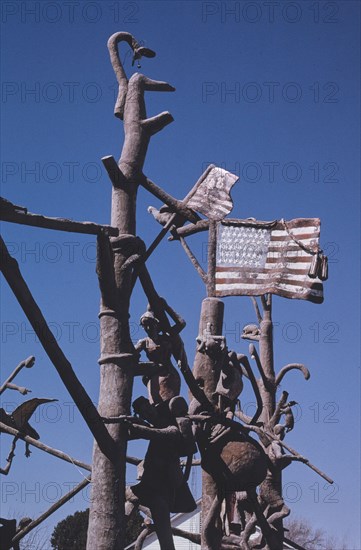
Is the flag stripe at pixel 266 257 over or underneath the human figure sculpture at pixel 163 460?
over

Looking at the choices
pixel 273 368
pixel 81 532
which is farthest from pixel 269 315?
pixel 81 532

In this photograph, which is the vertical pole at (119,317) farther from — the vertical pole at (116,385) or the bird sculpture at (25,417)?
the bird sculpture at (25,417)

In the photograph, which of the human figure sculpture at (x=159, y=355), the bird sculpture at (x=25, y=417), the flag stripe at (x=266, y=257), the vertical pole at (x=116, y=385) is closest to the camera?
the vertical pole at (x=116, y=385)

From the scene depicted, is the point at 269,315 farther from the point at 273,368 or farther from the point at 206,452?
the point at 206,452

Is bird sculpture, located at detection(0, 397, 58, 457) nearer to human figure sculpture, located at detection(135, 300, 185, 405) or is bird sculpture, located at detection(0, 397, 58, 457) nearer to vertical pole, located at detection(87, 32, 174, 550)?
human figure sculpture, located at detection(135, 300, 185, 405)

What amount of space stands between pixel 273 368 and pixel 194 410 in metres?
4.86

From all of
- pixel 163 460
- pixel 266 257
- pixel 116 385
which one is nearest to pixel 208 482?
pixel 163 460

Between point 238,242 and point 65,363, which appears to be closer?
point 65,363

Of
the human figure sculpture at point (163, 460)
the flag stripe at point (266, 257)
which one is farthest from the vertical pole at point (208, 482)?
the human figure sculpture at point (163, 460)

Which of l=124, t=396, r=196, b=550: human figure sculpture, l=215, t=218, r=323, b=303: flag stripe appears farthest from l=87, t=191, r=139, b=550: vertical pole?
l=215, t=218, r=323, b=303: flag stripe

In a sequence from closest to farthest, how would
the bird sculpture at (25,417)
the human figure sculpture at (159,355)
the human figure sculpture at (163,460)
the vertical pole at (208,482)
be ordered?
the human figure sculpture at (163,460) < the human figure sculpture at (159,355) < the bird sculpture at (25,417) < the vertical pole at (208,482)

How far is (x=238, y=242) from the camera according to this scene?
981 cm

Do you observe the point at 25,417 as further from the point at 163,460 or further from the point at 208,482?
the point at 208,482

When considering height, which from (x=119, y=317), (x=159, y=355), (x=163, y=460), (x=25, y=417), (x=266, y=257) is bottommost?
(x=163, y=460)
